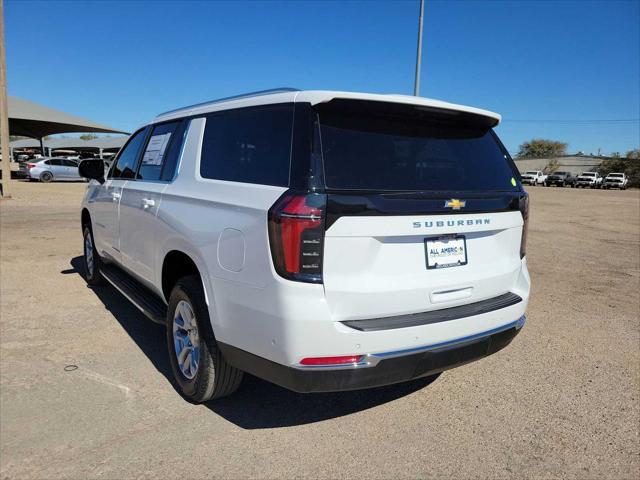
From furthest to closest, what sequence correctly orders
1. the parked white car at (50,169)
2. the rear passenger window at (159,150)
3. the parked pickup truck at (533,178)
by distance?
1. the parked pickup truck at (533,178)
2. the parked white car at (50,169)
3. the rear passenger window at (159,150)

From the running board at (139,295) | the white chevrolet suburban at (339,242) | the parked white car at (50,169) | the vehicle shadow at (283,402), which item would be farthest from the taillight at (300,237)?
the parked white car at (50,169)

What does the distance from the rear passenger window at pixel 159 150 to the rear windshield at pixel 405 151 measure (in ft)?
5.37

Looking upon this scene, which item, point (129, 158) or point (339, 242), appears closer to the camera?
point (339, 242)

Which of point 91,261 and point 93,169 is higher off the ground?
point 93,169

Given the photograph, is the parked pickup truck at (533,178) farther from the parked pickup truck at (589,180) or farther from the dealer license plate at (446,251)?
the dealer license plate at (446,251)

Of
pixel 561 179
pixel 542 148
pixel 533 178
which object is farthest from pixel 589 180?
pixel 542 148

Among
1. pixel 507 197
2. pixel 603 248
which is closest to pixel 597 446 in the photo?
pixel 507 197

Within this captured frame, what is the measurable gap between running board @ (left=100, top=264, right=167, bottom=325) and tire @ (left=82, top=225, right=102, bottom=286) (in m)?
0.70

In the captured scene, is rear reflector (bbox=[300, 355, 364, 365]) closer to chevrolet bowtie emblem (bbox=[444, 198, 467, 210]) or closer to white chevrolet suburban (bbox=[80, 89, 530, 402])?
white chevrolet suburban (bbox=[80, 89, 530, 402])

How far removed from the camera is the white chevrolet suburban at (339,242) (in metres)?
2.33

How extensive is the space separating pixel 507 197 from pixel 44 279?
5.83m

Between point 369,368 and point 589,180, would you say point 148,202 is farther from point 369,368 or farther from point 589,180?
point 589,180

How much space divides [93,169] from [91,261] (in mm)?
1166

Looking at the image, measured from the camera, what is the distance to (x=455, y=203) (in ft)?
8.76
